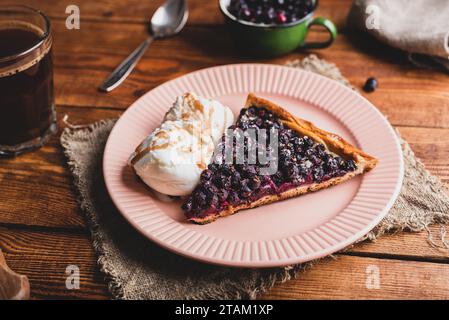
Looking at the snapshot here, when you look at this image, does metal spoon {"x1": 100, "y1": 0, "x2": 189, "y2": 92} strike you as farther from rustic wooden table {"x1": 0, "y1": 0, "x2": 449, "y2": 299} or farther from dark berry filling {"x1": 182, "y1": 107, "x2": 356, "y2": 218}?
dark berry filling {"x1": 182, "y1": 107, "x2": 356, "y2": 218}

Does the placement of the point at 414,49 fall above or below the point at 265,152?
above

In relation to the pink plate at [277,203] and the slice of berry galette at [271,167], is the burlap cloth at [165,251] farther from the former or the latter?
the slice of berry galette at [271,167]

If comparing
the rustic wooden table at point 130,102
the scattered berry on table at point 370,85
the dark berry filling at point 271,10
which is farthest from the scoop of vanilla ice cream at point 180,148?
the scattered berry on table at point 370,85

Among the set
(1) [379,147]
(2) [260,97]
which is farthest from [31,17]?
(1) [379,147]

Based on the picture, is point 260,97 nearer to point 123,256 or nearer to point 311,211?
point 311,211

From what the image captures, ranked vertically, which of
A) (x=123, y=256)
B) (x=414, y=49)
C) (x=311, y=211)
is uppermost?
(x=414, y=49)

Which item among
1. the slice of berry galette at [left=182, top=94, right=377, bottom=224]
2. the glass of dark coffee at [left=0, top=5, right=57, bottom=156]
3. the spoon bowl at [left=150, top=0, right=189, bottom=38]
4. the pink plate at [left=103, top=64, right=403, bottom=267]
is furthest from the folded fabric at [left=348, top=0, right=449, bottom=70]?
the glass of dark coffee at [left=0, top=5, right=57, bottom=156]
